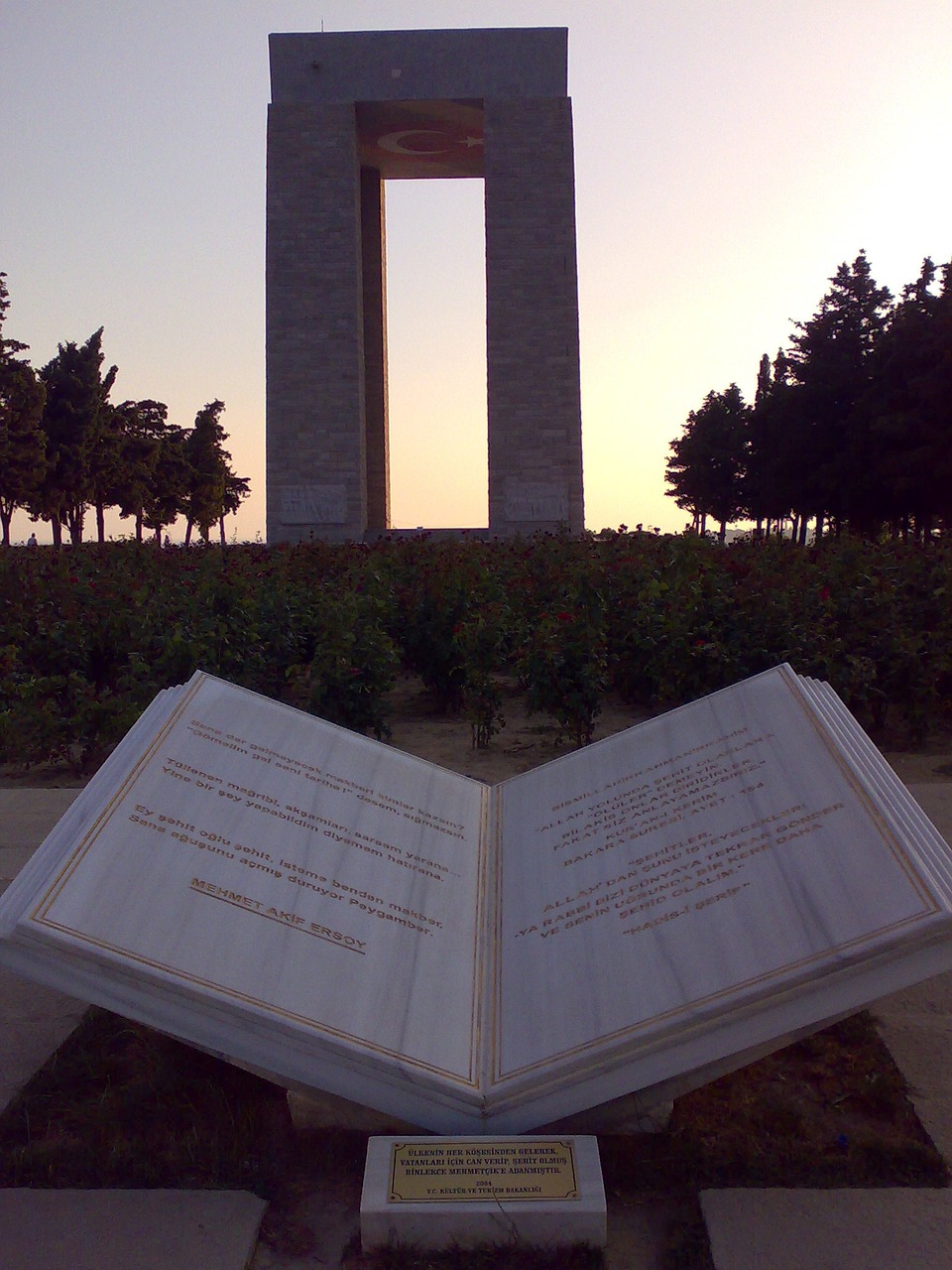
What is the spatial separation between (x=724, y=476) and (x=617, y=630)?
35348 mm

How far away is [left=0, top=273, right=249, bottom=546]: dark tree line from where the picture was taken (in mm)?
27141

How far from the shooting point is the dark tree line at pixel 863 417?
74.4ft

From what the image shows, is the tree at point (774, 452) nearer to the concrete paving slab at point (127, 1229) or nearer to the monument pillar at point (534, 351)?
the monument pillar at point (534, 351)

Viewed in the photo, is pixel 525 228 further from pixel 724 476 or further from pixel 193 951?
pixel 193 951

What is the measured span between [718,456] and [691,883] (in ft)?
130

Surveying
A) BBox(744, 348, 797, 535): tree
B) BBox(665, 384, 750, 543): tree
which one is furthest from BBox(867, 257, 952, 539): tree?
BBox(665, 384, 750, 543): tree

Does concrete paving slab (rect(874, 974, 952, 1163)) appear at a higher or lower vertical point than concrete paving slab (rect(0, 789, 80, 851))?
lower

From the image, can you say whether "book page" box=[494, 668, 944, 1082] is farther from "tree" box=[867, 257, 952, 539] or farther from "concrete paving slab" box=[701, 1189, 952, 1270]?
"tree" box=[867, 257, 952, 539]

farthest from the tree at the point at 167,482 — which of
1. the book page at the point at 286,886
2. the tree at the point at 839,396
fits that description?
the book page at the point at 286,886

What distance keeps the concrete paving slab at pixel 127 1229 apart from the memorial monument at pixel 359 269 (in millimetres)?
20750

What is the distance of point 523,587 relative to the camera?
6.81m

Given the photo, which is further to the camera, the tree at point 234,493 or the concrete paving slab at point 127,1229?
the tree at point 234,493

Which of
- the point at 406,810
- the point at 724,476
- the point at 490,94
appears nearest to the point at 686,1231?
the point at 406,810

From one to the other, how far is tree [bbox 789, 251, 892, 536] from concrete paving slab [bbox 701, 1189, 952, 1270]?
2449cm
